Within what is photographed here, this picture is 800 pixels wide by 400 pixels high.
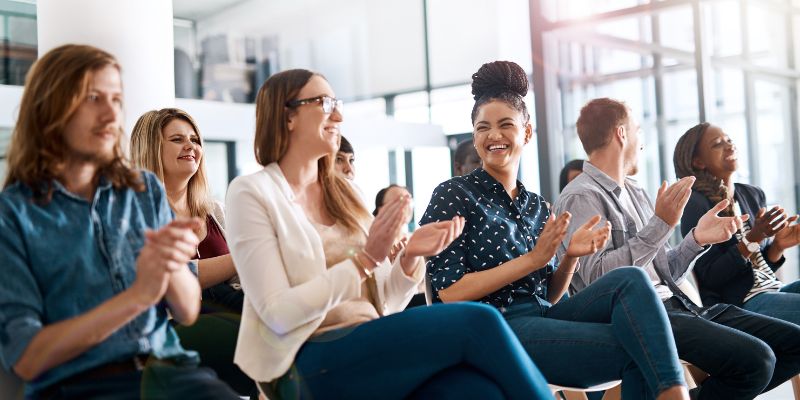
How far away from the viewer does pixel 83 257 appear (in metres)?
1.56

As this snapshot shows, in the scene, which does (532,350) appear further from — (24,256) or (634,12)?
(634,12)

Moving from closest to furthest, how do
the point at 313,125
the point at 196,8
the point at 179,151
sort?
the point at 313,125 < the point at 179,151 < the point at 196,8

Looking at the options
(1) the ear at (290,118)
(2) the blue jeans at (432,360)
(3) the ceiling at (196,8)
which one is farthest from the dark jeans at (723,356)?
(3) the ceiling at (196,8)

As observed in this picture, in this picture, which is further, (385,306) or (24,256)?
(385,306)

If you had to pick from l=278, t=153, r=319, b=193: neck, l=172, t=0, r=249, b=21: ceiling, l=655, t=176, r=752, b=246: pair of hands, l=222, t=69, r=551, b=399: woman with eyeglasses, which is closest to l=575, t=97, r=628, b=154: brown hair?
l=655, t=176, r=752, b=246: pair of hands

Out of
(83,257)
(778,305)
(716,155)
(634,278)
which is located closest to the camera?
(83,257)

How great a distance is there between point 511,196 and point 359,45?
841cm

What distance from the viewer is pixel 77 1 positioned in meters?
2.62

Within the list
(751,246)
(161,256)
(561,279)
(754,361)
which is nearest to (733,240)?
(751,246)

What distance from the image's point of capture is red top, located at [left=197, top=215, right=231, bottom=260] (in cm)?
285

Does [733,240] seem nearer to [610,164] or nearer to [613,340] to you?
[610,164]

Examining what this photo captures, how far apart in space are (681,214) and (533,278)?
537mm

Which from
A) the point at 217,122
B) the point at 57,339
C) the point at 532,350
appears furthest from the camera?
the point at 217,122

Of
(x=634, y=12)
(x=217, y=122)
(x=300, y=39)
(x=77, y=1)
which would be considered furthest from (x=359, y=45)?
(x=77, y=1)
